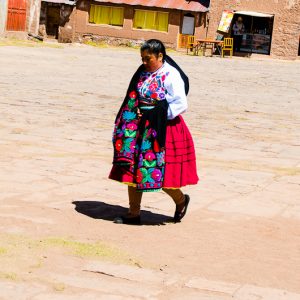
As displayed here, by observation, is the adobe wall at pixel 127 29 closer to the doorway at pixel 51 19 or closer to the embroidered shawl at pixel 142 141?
the doorway at pixel 51 19

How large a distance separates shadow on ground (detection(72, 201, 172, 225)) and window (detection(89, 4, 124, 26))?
44.6 metres

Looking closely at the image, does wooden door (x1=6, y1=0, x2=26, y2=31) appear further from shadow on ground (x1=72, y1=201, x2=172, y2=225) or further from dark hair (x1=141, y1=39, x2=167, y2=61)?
dark hair (x1=141, y1=39, x2=167, y2=61)

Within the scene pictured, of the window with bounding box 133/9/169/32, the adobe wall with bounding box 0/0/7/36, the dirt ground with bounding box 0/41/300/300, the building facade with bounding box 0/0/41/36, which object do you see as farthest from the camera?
the window with bounding box 133/9/169/32

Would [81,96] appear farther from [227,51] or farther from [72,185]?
[227,51]

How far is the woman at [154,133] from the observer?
7105 mm

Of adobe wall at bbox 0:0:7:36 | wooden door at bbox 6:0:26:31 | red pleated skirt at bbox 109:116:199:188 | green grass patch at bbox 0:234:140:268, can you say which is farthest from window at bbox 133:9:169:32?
green grass patch at bbox 0:234:140:268

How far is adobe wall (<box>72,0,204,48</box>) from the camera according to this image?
165 feet

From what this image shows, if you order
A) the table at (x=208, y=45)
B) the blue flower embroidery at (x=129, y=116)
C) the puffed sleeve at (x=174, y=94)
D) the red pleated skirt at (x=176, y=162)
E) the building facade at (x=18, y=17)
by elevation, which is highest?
the puffed sleeve at (x=174, y=94)

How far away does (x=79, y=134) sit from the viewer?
12227mm

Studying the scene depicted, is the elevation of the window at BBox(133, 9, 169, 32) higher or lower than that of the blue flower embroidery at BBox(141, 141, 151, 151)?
lower

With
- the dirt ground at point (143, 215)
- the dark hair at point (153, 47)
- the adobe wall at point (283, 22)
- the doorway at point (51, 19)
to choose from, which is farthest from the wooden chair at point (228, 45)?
the dark hair at point (153, 47)

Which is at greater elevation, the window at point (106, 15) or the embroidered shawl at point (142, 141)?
the embroidered shawl at point (142, 141)

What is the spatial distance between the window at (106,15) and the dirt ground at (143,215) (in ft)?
119

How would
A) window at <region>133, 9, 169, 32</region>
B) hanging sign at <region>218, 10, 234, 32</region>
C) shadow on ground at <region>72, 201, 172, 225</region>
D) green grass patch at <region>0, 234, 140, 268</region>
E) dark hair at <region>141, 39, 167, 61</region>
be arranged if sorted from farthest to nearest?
window at <region>133, 9, 169, 32</region>
hanging sign at <region>218, 10, 234, 32</region>
shadow on ground at <region>72, 201, 172, 225</region>
dark hair at <region>141, 39, 167, 61</region>
green grass patch at <region>0, 234, 140, 268</region>
